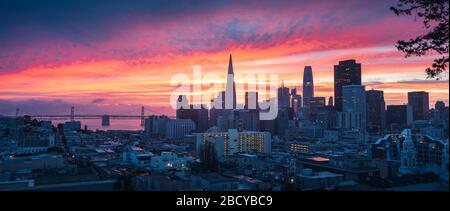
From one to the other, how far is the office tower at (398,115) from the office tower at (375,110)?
417 millimetres

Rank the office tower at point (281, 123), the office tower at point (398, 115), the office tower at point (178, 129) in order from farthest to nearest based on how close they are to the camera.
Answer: the office tower at point (178, 129) < the office tower at point (281, 123) < the office tower at point (398, 115)

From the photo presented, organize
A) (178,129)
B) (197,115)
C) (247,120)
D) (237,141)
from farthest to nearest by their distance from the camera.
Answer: (197,115) → (178,129) → (247,120) → (237,141)

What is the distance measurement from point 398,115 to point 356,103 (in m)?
3.85

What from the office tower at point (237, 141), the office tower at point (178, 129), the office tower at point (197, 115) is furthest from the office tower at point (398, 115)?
the office tower at point (178, 129)

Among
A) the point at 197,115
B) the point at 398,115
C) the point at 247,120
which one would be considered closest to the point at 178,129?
the point at 197,115

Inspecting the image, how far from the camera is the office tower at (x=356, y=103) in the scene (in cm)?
2853

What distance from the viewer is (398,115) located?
2705 cm

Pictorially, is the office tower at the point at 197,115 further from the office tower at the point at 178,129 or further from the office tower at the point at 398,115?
the office tower at the point at 398,115

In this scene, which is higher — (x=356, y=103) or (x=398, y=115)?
(x=356, y=103)

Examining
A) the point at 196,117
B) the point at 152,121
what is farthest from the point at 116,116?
the point at 196,117

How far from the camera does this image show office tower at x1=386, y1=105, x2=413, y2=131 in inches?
996

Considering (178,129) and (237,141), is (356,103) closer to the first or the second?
(178,129)
